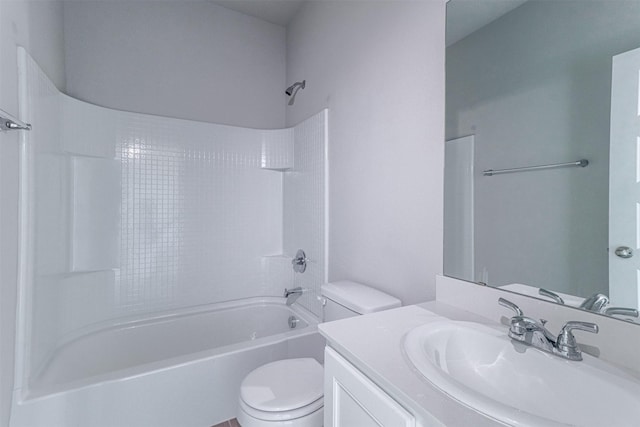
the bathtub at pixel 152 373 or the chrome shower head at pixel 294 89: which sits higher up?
the chrome shower head at pixel 294 89

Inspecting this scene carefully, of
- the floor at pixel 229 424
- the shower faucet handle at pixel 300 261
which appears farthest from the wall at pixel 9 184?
the shower faucet handle at pixel 300 261

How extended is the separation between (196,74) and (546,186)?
250 cm

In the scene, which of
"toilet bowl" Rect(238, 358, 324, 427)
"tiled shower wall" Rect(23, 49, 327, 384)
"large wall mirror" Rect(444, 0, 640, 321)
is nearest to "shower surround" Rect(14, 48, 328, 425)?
"tiled shower wall" Rect(23, 49, 327, 384)

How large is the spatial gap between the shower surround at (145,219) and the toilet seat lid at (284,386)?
0.36 metres

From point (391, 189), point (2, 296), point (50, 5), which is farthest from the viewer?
point (50, 5)

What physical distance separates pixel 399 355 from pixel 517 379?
0.30 metres

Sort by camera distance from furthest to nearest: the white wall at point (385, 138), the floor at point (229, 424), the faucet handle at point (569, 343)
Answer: the floor at point (229, 424)
the white wall at point (385, 138)
the faucet handle at point (569, 343)

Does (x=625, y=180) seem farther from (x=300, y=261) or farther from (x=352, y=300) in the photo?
(x=300, y=261)

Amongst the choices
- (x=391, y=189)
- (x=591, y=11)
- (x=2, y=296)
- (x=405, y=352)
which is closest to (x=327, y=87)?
(x=391, y=189)

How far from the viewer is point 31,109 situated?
1.32m

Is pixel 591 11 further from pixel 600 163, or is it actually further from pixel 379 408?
pixel 379 408

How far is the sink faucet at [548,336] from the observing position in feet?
2.16

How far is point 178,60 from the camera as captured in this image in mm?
2311

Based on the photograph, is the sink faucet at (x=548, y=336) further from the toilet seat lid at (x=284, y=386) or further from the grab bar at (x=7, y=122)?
the grab bar at (x=7, y=122)
